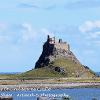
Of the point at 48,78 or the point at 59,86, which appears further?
the point at 48,78

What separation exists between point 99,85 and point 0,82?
28135mm

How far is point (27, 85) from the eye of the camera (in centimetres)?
16750

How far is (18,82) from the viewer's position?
180375 millimetres

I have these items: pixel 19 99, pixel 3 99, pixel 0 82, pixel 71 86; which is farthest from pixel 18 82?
pixel 3 99

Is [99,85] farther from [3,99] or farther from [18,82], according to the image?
[3,99]

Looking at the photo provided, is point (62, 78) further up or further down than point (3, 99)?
further up

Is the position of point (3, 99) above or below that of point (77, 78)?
below

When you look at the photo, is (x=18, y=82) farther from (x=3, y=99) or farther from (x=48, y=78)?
(x=3, y=99)

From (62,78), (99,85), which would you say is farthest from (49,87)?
(62,78)

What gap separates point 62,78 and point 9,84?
86.1ft

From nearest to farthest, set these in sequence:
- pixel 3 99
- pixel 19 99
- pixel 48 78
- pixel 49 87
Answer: pixel 3 99 → pixel 19 99 → pixel 49 87 → pixel 48 78

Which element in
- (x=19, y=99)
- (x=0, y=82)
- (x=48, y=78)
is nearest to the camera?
(x=19, y=99)

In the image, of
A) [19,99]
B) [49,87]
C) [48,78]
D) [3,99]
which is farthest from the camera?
[48,78]

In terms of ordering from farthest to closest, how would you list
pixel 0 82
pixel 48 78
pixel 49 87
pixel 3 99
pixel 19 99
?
1. pixel 48 78
2. pixel 0 82
3. pixel 49 87
4. pixel 19 99
5. pixel 3 99
